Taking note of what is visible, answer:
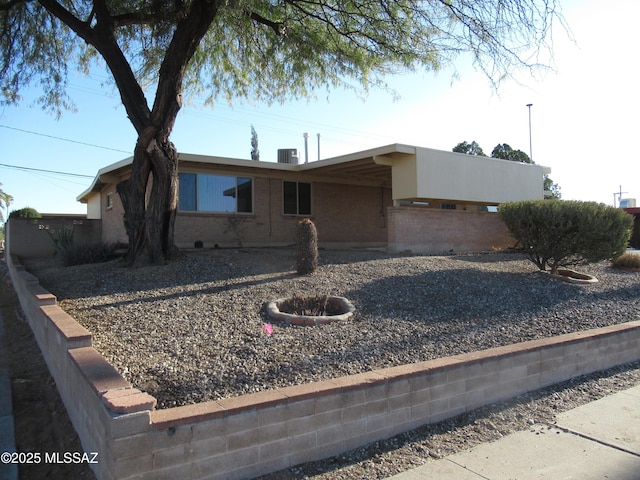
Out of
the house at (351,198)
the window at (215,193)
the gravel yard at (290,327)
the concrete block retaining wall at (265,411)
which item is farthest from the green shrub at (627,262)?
the window at (215,193)

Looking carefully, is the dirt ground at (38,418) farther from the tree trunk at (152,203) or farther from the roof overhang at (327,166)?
the roof overhang at (327,166)

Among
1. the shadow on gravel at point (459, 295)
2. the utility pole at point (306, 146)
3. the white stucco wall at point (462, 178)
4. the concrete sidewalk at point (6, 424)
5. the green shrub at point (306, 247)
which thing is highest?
the utility pole at point (306, 146)

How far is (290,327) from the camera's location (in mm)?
5934

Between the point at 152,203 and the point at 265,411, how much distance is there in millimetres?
7083

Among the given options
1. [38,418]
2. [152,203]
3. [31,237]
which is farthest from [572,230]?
[31,237]

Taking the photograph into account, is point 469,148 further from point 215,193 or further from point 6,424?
point 6,424

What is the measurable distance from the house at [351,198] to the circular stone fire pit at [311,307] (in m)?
7.53

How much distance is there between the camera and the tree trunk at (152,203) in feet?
31.3

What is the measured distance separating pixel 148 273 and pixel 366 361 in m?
5.12

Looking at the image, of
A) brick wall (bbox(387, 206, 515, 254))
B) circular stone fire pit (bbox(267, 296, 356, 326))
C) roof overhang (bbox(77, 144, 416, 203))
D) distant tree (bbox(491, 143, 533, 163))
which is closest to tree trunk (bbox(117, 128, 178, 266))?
circular stone fire pit (bbox(267, 296, 356, 326))

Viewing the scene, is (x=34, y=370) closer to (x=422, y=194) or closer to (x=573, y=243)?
(x=573, y=243)

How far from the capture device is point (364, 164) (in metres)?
15.6

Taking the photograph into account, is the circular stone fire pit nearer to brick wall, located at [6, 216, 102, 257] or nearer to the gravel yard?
the gravel yard

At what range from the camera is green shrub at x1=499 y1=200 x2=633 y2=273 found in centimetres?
1012
